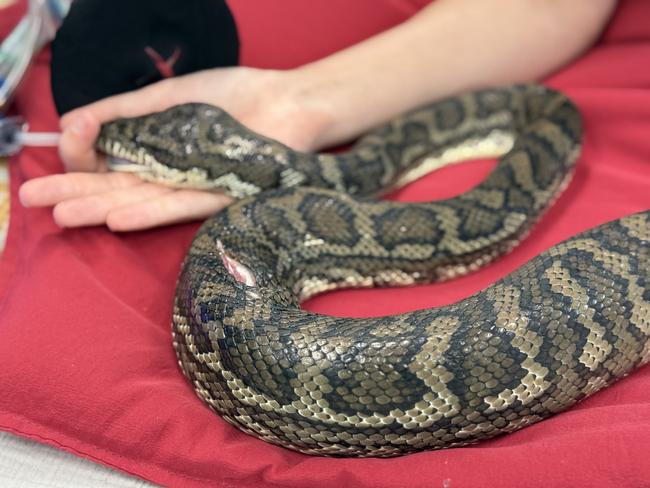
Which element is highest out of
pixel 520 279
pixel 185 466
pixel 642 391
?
pixel 520 279

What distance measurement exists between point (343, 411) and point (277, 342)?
0.59ft

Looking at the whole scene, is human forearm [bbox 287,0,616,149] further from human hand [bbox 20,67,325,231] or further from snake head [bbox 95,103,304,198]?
snake head [bbox 95,103,304,198]

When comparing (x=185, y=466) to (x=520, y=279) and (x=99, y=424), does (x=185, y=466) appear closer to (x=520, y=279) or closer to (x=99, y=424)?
(x=99, y=424)

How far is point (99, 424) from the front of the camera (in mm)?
1430

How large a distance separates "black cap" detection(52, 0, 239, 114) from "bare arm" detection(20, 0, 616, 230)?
4cm

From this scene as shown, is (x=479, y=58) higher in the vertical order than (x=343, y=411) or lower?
higher

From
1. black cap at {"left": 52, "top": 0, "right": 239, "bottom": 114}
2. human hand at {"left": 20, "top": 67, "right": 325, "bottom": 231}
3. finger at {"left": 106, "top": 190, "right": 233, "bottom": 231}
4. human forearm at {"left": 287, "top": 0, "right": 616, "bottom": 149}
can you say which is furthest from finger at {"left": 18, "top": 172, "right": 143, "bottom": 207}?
human forearm at {"left": 287, "top": 0, "right": 616, "bottom": 149}

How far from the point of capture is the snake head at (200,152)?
2.01m

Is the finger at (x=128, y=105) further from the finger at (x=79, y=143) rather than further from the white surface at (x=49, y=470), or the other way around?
the white surface at (x=49, y=470)

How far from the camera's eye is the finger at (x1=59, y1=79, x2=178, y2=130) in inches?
79.7

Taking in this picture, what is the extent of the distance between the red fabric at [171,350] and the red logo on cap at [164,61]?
345 mm

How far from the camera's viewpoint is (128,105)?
6.81 feet

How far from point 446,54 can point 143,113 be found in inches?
39.9

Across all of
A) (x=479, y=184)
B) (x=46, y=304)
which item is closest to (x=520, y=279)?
(x=479, y=184)
